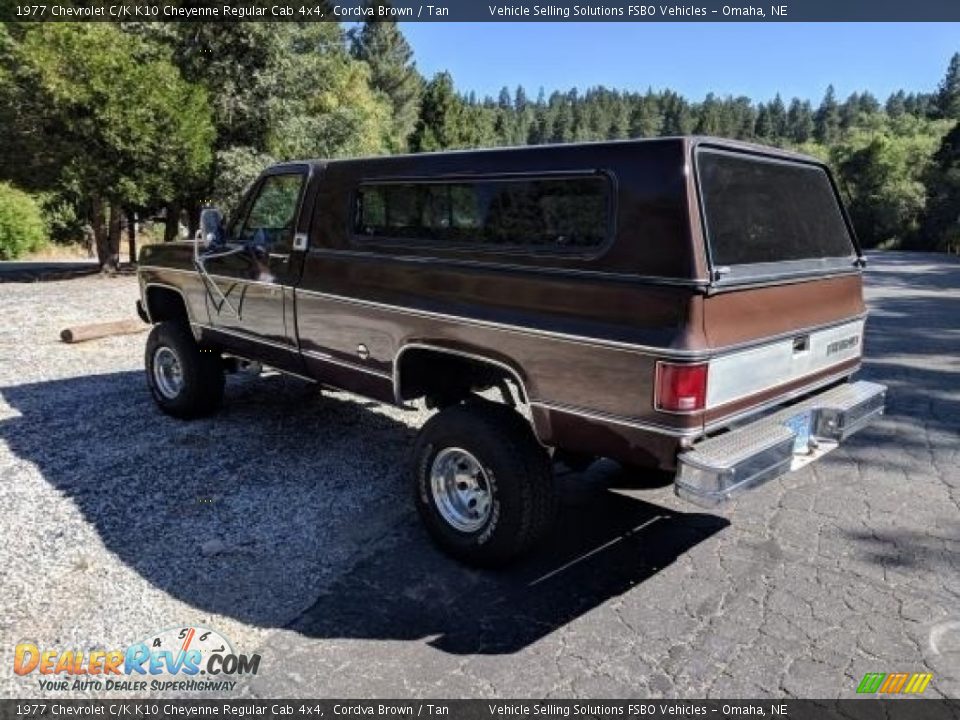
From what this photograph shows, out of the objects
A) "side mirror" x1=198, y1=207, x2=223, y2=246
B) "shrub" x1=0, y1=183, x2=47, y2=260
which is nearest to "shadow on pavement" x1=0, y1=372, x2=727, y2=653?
"side mirror" x1=198, y1=207, x2=223, y2=246

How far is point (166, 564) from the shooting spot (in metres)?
3.37

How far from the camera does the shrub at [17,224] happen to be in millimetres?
24281

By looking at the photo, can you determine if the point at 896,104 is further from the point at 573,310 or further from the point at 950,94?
the point at 573,310

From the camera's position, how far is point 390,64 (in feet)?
181

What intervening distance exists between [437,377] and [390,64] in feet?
188

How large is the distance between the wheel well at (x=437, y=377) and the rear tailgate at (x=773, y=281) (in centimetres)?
118

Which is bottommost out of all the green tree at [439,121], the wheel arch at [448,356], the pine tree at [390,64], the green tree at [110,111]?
the wheel arch at [448,356]

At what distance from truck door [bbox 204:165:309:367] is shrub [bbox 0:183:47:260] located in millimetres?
24235

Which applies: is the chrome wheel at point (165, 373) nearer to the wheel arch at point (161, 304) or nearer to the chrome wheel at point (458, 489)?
the wheel arch at point (161, 304)

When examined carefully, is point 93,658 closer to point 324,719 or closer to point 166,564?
point 166,564

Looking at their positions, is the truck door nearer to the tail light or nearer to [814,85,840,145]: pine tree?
the tail light

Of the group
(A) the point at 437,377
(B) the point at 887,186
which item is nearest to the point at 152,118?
(A) the point at 437,377

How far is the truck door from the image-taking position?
4.45 metres

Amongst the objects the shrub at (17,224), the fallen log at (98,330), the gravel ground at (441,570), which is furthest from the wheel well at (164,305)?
the shrub at (17,224)
